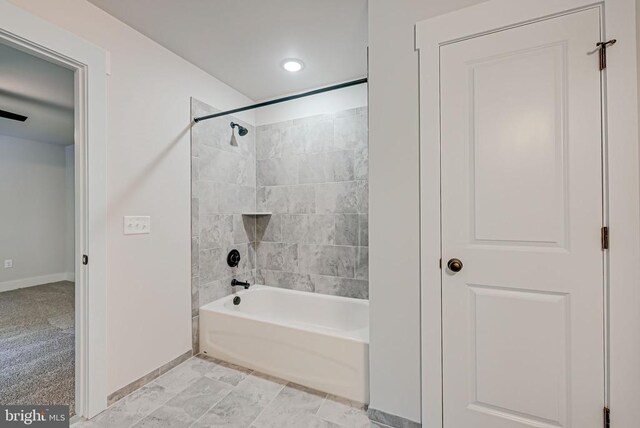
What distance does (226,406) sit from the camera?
1.71 meters

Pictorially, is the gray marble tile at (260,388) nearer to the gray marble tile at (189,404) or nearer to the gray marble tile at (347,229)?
the gray marble tile at (189,404)

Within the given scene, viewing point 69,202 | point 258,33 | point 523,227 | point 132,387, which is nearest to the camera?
point 523,227

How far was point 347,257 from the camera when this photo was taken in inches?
105

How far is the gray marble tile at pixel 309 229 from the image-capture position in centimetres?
273

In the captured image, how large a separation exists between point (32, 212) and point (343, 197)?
5476 mm

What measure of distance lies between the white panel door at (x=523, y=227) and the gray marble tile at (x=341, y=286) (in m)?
1.22

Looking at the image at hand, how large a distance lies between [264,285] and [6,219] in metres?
4.61

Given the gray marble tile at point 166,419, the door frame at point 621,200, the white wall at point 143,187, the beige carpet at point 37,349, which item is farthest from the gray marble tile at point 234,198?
the door frame at point 621,200

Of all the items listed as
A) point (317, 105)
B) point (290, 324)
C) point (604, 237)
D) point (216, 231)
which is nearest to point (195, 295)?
point (216, 231)

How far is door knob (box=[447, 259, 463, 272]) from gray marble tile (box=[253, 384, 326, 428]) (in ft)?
3.84

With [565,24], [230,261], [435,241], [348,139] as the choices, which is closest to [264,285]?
[230,261]

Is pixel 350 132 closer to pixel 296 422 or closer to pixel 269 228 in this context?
pixel 269 228

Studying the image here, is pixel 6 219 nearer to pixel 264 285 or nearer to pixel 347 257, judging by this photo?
pixel 264 285

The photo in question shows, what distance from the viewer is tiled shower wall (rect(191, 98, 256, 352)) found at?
2.35 metres
